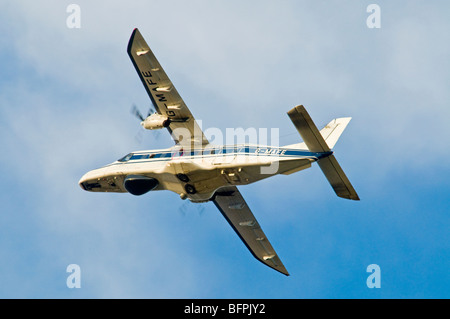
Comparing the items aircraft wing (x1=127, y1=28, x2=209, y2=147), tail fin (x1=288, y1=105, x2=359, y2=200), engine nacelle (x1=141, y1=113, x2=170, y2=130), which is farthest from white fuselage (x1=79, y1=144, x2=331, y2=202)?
engine nacelle (x1=141, y1=113, x2=170, y2=130)

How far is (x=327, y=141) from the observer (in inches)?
1271

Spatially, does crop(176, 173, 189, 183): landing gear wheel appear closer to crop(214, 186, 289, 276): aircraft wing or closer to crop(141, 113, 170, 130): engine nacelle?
crop(214, 186, 289, 276): aircraft wing

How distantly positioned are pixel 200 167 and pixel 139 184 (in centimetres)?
335

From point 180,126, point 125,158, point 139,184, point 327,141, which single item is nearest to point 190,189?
point 139,184

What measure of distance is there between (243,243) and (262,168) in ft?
24.9

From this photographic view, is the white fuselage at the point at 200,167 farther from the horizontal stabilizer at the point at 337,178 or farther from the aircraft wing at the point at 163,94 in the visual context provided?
the aircraft wing at the point at 163,94

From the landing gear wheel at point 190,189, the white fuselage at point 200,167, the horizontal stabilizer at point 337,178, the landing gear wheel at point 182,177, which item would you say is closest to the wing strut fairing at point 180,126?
the white fuselage at point 200,167

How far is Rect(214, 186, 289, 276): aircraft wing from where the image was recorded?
36.9m

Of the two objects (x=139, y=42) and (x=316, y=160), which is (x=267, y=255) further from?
(x=139, y=42)

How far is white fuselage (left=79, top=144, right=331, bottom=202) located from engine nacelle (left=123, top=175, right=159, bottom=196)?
0.16m

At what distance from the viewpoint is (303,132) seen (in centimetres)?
3008

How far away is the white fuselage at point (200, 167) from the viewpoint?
32.0 m

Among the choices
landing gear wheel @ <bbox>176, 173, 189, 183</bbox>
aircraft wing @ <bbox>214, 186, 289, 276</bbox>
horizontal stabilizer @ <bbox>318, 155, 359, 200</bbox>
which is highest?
landing gear wheel @ <bbox>176, 173, 189, 183</bbox>

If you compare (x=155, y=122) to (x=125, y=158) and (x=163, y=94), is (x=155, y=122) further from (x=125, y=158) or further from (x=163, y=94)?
(x=125, y=158)
